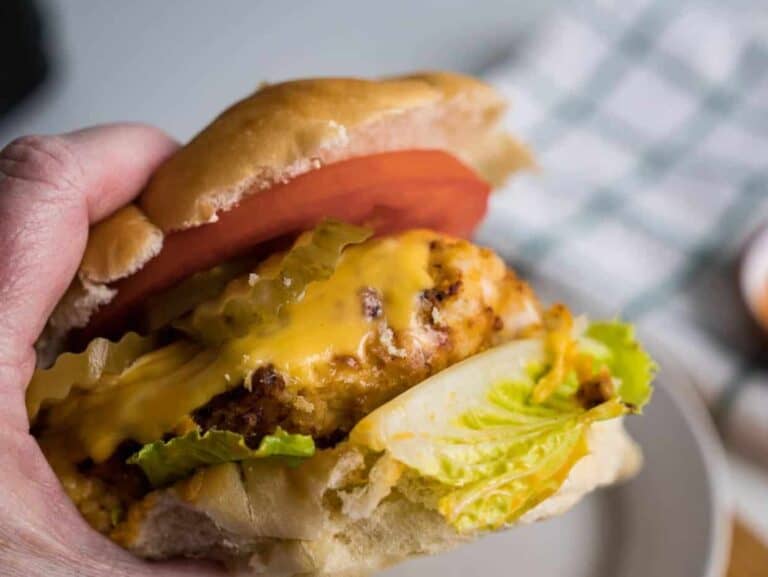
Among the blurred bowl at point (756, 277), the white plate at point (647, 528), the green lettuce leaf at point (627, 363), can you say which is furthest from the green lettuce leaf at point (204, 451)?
the blurred bowl at point (756, 277)

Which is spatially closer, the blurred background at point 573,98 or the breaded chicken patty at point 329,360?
the breaded chicken patty at point 329,360

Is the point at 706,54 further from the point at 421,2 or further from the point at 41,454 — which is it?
the point at 41,454

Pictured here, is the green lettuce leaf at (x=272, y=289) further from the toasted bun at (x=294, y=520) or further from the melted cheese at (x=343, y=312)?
the toasted bun at (x=294, y=520)

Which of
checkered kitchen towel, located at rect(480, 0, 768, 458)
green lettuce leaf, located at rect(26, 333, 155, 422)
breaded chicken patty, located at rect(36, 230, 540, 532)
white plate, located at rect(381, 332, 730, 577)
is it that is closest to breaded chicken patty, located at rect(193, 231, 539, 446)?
breaded chicken patty, located at rect(36, 230, 540, 532)

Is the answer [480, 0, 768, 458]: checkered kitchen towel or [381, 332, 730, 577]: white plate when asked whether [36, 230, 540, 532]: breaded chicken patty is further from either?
[480, 0, 768, 458]: checkered kitchen towel

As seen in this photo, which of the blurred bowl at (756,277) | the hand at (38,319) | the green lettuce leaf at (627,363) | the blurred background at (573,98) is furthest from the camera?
the blurred background at (573,98)

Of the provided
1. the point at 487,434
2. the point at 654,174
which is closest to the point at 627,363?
the point at 487,434
